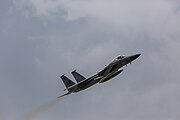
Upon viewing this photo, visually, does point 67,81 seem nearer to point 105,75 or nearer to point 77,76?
point 77,76

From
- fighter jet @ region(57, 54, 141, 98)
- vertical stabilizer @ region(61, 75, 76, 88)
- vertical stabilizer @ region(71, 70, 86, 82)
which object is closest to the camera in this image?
fighter jet @ region(57, 54, 141, 98)

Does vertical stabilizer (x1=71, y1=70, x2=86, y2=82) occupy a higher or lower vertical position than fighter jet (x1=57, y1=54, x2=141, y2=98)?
higher

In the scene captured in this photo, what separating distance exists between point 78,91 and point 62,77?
9877 mm

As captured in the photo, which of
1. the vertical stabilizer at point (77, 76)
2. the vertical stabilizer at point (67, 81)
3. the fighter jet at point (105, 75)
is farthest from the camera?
the vertical stabilizer at point (77, 76)

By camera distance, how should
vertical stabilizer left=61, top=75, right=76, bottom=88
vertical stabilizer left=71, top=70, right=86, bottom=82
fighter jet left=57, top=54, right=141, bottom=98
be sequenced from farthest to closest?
1. vertical stabilizer left=71, top=70, right=86, bottom=82
2. vertical stabilizer left=61, top=75, right=76, bottom=88
3. fighter jet left=57, top=54, right=141, bottom=98

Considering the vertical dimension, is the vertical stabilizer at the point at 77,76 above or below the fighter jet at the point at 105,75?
above

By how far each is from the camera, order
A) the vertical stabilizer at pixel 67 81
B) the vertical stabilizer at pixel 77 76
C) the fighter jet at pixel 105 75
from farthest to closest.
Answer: the vertical stabilizer at pixel 77 76
the vertical stabilizer at pixel 67 81
the fighter jet at pixel 105 75

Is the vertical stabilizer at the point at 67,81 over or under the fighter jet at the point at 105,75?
over

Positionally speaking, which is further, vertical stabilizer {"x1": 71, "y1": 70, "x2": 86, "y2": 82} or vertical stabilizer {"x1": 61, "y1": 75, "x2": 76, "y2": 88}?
vertical stabilizer {"x1": 71, "y1": 70, "x2": 86, "y2": 82}

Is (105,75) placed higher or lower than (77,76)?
lower

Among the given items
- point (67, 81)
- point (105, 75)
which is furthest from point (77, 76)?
point (105, 75)

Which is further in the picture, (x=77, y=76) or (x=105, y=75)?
(x=77, y=76)

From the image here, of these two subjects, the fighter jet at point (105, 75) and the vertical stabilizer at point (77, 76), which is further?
the vertical stabilizer at point (77, 76)

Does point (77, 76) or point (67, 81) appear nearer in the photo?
point (67, 81)
